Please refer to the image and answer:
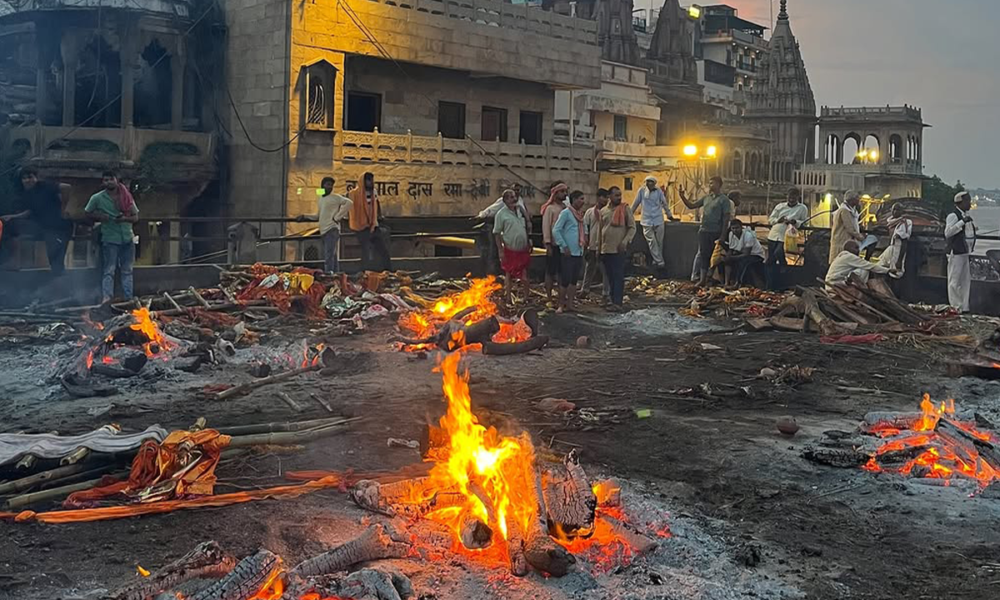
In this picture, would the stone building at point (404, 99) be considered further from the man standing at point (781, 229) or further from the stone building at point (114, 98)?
the man standing at point (781, 229)

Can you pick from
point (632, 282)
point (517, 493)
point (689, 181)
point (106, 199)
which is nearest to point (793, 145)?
point (689, 181)

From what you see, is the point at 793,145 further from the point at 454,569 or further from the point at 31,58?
the point at 454,569

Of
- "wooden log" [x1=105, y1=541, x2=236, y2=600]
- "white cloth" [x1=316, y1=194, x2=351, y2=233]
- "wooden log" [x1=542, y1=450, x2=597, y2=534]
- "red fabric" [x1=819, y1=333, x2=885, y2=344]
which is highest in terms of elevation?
→ "white cloth" [x1=316, y1=194, x2=351, y2=233]

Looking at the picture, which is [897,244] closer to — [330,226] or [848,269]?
[848,269]

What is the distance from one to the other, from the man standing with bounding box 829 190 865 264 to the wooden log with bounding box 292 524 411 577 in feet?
43.1

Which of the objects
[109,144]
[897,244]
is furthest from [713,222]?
[109,144]

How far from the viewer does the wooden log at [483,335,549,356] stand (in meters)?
11.3

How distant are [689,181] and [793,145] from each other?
1124 inches

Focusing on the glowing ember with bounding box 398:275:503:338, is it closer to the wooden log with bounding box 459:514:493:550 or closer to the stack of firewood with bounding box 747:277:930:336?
the stack of firewood with bounding box 747:277:930:336

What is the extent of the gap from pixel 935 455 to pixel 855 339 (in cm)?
598

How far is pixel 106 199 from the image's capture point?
42.5 feet

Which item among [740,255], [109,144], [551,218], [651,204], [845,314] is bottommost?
[845,314]

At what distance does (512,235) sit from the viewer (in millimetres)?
14195

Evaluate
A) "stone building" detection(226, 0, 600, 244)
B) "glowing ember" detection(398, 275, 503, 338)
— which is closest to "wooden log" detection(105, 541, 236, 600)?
"glowing ember" detection(398, 275, 503, 338)
